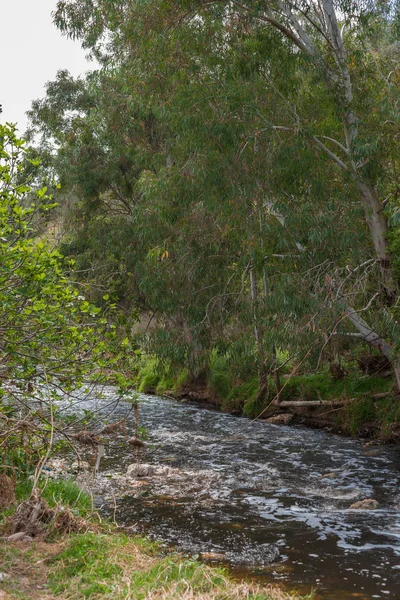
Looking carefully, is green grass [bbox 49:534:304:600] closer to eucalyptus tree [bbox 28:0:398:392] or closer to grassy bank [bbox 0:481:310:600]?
grassy bank [bbox 0:481:310:600]

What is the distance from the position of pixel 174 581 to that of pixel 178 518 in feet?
9.51

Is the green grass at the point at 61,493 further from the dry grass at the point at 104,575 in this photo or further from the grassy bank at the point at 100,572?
the dry grass at the point at 104,575

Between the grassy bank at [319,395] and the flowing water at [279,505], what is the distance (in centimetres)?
53

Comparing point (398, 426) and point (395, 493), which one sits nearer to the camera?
point (395, 493)

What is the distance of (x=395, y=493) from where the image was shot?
8750 millimetres

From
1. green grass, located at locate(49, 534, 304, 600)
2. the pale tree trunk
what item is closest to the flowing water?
green grass, located at locate(49, 534, 304, 600)

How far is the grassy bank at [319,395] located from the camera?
1270 centimetres

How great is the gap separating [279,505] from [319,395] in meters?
5.93

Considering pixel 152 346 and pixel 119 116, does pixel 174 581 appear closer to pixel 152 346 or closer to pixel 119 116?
pixel 152 346

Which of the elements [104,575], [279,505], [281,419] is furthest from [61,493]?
[281,419]

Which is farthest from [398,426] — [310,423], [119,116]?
[119,116]

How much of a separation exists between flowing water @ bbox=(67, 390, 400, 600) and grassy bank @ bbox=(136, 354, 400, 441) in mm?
529

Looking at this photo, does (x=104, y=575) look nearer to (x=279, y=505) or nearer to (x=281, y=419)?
(x=279, y=505)

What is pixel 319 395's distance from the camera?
1397 centimetres
